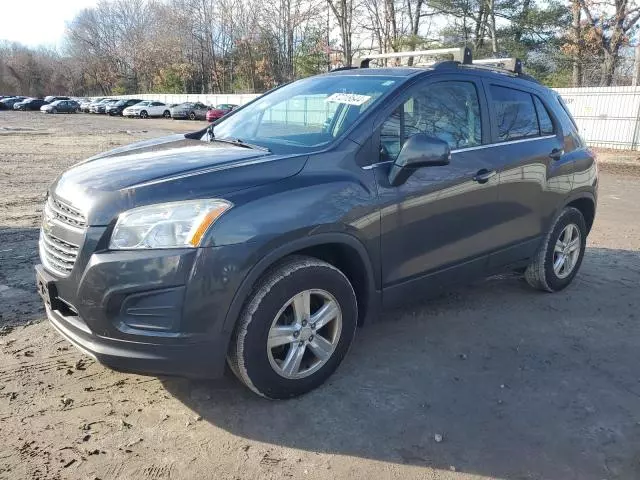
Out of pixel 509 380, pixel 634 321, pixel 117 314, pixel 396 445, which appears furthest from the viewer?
pixel 634 321

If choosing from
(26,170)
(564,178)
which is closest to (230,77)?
(26,170)

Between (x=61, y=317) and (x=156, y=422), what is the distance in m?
0.75

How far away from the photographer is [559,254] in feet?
16.3

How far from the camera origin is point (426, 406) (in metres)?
3.16

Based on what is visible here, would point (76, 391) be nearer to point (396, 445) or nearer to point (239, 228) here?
point (239, 228)

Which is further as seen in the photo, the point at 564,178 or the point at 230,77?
the point at 230,77

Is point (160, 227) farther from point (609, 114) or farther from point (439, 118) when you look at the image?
point (609, 114)

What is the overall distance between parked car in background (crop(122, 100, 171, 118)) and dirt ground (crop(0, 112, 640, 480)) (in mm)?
44514

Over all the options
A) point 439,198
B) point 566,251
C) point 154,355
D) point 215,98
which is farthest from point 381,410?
point 215,98

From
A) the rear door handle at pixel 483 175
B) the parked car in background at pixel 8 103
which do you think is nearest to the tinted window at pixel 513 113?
the rear door handle at pixel 483 175

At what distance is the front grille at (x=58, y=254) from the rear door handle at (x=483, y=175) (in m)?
2.60

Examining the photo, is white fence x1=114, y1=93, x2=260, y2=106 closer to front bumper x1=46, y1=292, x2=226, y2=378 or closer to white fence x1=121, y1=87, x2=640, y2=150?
white fence x1=121, y1=87, x2=640, y2=150

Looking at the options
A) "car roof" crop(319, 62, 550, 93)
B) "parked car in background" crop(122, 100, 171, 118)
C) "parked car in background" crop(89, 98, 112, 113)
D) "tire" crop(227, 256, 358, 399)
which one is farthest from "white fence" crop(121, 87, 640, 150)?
"parked car in background" crop(89, 98, 112, 113)

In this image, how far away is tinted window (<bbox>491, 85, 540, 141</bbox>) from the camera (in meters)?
4.17
